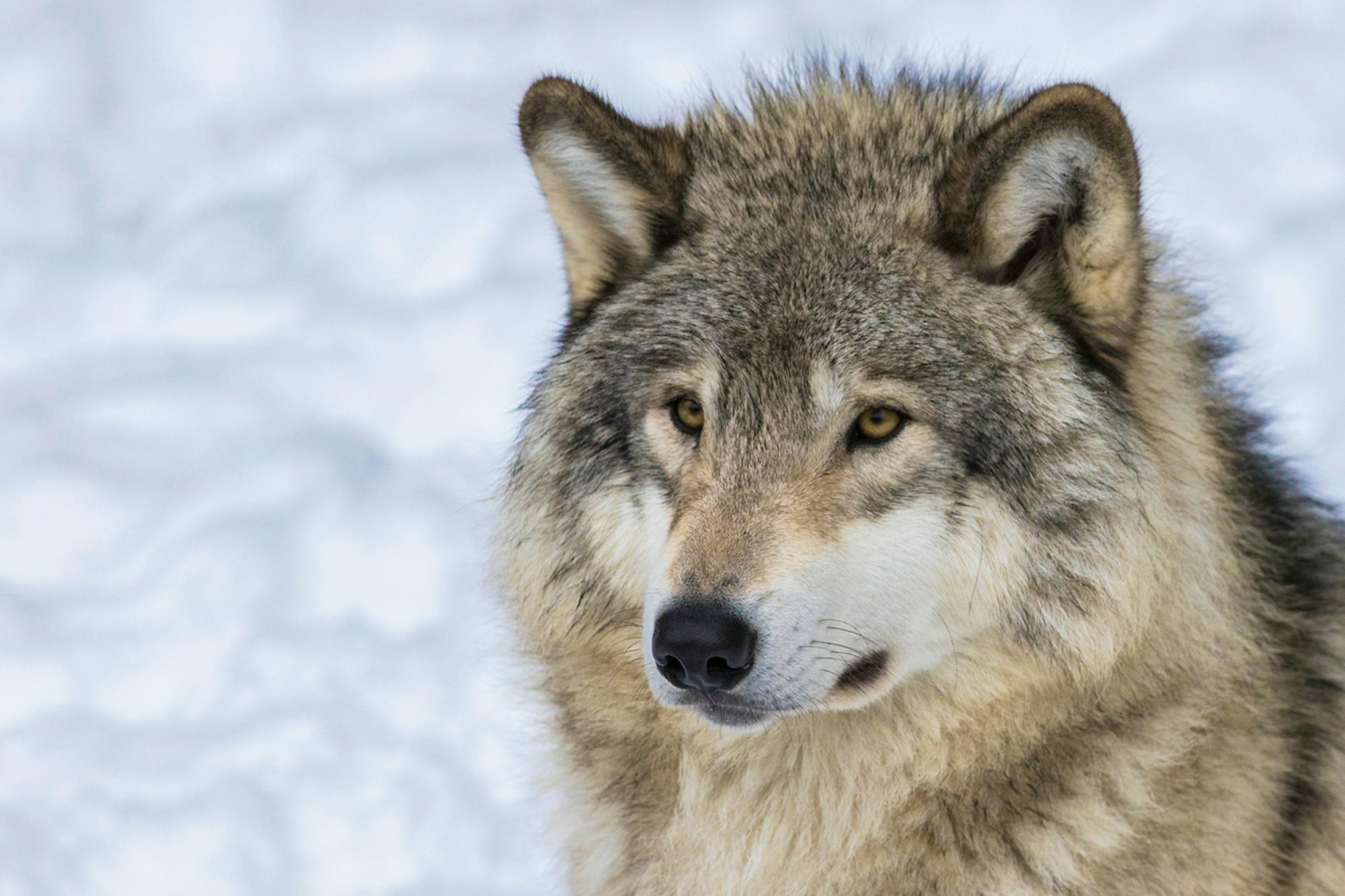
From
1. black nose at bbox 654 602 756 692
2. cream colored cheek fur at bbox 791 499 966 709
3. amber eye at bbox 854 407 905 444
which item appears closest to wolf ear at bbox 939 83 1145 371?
amber eye at bbox 854 407 905 444

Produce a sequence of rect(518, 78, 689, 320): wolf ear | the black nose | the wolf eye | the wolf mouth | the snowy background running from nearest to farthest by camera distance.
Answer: the black nose → the wolf mouth → the wolf eye → rect(518, 78, 689, 320): wolf ear → the snowy background

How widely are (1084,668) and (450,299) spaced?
420 centimetres

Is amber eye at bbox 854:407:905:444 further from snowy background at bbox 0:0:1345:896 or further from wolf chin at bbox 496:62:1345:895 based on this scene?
snowy background at bbox 0:0:1345:896

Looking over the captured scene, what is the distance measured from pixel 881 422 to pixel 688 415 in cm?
42

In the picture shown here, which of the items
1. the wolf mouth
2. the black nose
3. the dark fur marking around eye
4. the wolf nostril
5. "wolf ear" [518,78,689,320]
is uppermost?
"wolf ear" [518,78,689,320]

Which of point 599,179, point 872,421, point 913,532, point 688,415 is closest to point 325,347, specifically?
point 599,179

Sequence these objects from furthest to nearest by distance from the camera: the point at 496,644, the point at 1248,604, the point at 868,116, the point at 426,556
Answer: the point at 426,556
the point at 496,644
the point at 868,116
the point at 1248,604

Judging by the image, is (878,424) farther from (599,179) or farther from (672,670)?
(599,179)

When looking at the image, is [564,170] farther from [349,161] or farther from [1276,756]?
[349,161]

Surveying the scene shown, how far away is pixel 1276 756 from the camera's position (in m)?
3.19

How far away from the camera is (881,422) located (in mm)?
3002

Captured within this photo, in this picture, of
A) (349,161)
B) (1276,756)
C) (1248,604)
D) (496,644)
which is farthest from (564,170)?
(349,161)

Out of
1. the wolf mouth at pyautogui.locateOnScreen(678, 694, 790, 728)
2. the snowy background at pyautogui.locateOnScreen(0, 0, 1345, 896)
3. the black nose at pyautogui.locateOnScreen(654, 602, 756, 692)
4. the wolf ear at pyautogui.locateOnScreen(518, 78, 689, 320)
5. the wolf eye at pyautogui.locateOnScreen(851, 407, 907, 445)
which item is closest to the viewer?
the black nose at pyautogui.locateOnScreen(654, 602, 756, 692)

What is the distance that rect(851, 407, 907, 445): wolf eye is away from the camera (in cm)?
299
